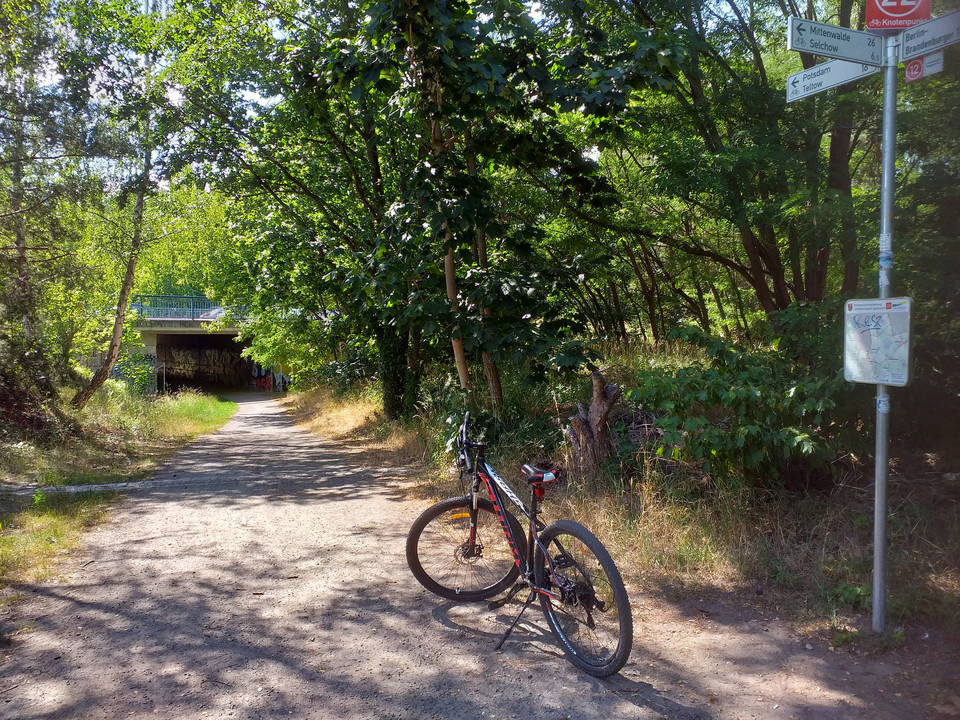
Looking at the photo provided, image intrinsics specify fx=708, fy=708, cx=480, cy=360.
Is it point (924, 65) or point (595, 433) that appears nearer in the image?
point (924, 65)

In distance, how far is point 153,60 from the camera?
505 inches

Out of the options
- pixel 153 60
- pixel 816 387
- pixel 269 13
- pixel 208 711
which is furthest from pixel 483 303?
pixel 153 60

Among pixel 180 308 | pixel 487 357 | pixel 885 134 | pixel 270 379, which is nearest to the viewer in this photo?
pixel 885 134

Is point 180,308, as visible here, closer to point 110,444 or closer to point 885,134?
point 110,444

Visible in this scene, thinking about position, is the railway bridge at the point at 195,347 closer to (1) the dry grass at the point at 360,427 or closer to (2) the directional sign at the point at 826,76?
(1) the dry grass at the point at 360,427

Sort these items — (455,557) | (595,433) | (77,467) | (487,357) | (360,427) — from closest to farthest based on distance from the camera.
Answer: (455,557) < (595,433) < (487,357) < (77,467) < (360,427)

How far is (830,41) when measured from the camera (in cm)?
389

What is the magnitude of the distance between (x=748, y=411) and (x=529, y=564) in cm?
197

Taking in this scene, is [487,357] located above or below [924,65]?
below

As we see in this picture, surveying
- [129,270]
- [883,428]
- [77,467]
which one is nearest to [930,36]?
[883,428]

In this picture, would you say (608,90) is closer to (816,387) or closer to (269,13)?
(816,387)

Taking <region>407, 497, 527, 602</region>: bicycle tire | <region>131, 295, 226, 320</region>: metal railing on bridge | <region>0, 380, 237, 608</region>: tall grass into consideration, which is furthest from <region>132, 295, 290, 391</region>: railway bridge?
<region>407, 497, 527, 602</region>: bicycle tire

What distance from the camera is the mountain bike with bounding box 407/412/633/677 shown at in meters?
3.65

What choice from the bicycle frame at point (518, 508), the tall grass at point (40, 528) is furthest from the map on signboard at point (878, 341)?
the tall grass at point (40, 528)
